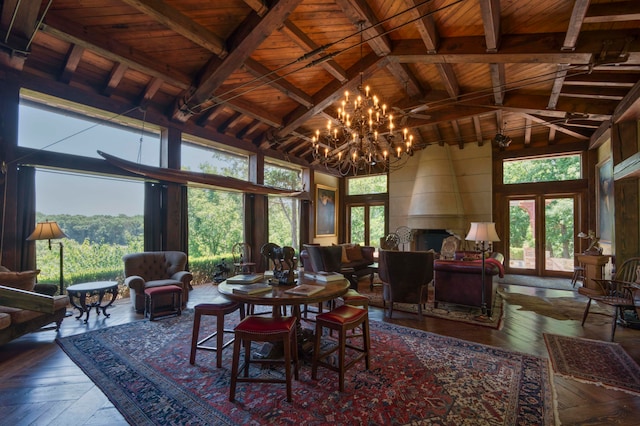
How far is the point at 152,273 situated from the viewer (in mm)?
4668

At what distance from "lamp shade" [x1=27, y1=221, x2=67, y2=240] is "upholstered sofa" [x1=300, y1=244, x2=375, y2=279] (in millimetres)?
3765

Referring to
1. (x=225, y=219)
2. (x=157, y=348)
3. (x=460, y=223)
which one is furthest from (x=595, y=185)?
(x=157, y=348)

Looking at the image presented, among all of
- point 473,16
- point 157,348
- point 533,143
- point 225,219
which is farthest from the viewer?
point 533,143

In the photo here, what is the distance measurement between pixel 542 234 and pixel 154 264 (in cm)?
890

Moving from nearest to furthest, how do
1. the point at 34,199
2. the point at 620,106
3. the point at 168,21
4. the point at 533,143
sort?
the point at 168,21, the point at 34,199, the point at 620,106, the point at 533,143

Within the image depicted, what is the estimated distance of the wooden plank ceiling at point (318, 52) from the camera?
10.9ft

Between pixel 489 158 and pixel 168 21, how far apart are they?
311 inches

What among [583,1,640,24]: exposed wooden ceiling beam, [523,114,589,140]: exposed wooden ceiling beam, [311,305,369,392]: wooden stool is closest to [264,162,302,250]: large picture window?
[311,305,369,392]: wooden stool

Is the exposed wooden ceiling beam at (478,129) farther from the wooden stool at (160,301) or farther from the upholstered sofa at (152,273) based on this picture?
the wooden stool at (160,301)

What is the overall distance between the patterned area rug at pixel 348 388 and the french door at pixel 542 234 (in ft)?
19.2

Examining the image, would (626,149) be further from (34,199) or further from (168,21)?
(34,199)

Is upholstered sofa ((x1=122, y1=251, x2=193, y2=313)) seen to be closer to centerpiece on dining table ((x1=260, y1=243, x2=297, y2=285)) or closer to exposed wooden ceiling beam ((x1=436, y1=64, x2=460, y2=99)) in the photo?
centerpiece on dining table ((x1=260, y1=243, x2=297, y2=285))

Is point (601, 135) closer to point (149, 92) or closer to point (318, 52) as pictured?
point (318, 52)

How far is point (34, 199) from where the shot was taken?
13.3ft
